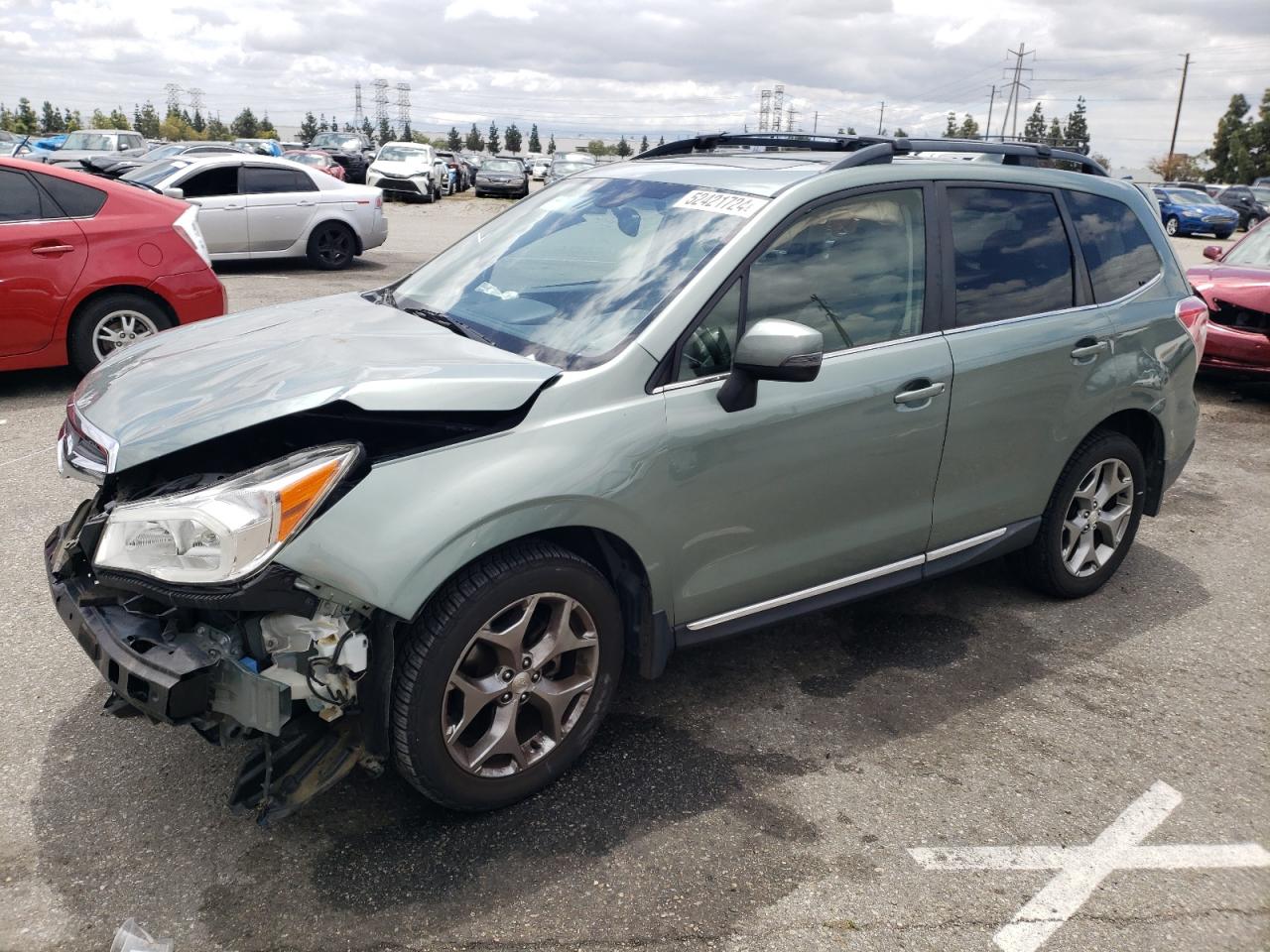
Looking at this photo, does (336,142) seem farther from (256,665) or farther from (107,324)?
(256,665)

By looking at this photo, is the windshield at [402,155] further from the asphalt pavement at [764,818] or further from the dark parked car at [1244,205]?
the dark parked car at [1244,205]

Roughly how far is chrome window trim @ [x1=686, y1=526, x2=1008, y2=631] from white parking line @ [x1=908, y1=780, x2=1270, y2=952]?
0.87m

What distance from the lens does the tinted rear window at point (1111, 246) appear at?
4379 millimetres

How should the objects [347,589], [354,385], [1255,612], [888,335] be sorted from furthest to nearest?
1. [1255,612]
2. [888,335]
3. [354,385]
4. [347,589]

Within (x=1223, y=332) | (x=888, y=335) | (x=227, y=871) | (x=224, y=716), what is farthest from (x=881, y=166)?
(x=1223, y=332)

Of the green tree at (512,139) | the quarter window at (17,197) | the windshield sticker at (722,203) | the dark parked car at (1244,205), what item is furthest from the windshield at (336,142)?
the green tree at (512,139)

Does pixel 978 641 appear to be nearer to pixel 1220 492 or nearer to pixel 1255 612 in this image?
pixel 1255 612

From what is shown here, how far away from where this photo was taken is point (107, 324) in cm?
739

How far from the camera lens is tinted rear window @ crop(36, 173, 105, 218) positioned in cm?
729

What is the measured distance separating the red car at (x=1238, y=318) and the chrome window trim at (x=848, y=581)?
18.8 ft

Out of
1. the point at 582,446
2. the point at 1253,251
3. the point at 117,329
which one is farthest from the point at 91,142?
the point at 582,446

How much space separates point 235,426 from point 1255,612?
14.2 ft

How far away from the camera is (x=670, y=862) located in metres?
2.90

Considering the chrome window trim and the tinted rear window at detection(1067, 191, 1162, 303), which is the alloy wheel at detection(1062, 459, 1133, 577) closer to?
the chrome window trim
